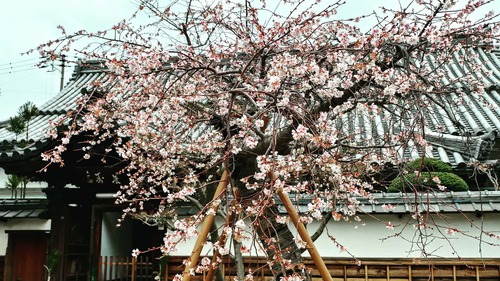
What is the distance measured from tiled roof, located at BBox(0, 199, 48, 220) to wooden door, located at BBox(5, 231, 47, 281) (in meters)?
0.41

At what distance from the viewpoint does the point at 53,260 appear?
21.5 feet

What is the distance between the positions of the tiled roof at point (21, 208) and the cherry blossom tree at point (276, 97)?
3.68m

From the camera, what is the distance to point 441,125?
22.1 ft

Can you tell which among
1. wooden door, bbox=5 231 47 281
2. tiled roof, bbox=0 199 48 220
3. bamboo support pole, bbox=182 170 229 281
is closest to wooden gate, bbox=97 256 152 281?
tiled roof, bbox=0 199 48 220

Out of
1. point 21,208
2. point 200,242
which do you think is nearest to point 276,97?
point 200,242

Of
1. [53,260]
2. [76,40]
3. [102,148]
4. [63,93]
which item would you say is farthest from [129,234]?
[63,93]

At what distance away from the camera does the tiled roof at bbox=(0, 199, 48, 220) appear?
317 inches

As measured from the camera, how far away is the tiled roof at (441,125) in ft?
19.2

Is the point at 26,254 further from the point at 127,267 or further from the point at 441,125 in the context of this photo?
the point at 441,125

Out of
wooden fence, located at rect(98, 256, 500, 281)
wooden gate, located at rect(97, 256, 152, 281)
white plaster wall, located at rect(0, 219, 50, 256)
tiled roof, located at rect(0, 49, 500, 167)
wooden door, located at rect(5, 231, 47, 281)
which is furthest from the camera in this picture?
wooden door, located at rect(5, 231, 47, 281)

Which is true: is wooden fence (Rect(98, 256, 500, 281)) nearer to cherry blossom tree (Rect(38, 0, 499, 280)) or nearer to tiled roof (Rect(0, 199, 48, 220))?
cherry blossom tree (Rect(38, 0, 499, 280))

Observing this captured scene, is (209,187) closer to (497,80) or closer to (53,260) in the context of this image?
(53,260)

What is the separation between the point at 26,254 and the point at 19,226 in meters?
0.56

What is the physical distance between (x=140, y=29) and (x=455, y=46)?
2891 mm
